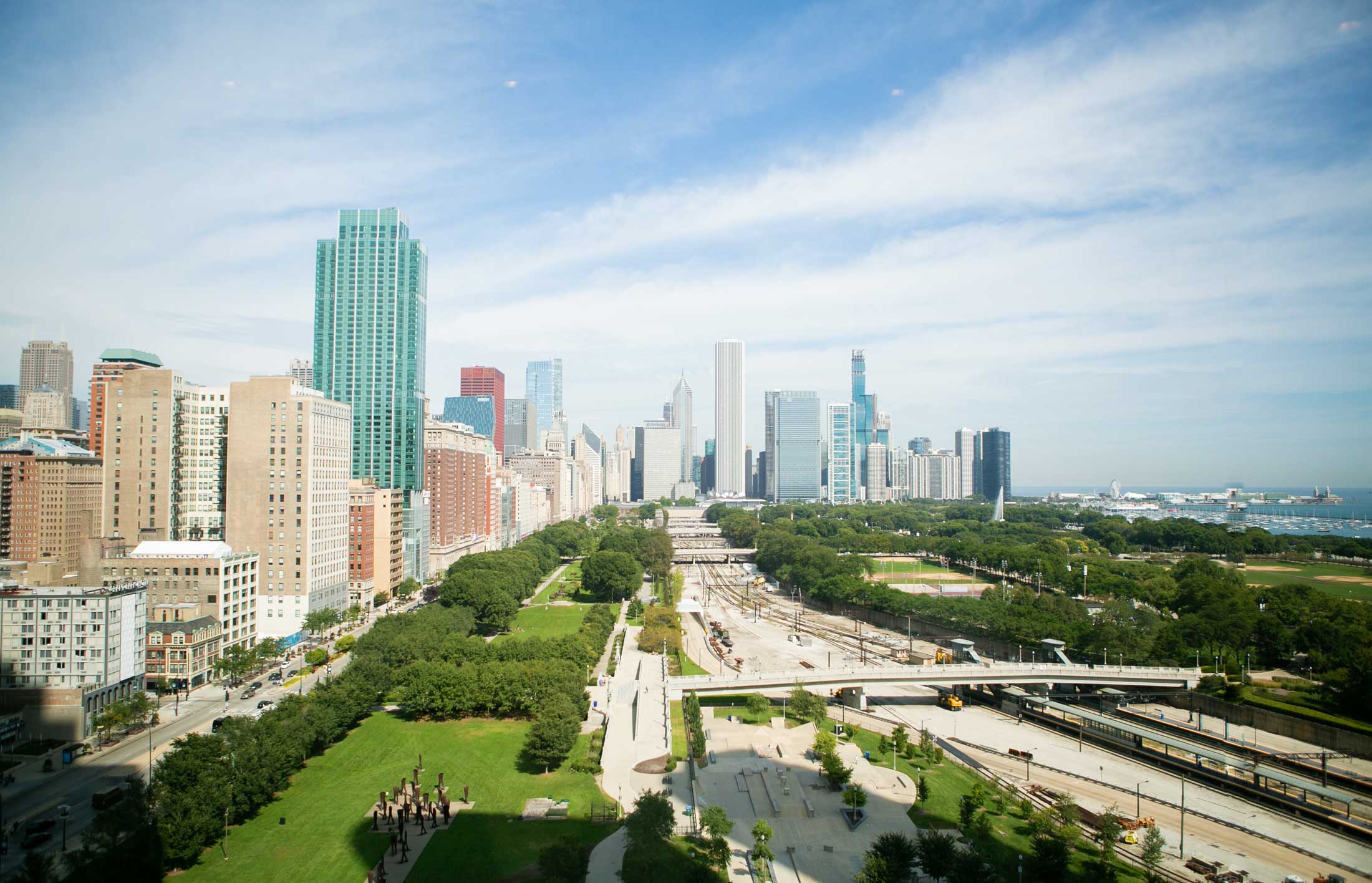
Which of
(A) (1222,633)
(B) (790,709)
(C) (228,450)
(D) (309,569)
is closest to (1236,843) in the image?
(B) (790,709)

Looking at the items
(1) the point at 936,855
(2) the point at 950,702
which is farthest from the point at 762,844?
(2) the point at 950,702

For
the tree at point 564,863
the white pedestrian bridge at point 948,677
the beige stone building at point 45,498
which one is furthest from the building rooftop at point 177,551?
the tree at point 564,863

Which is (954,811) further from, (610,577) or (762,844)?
(610,577)

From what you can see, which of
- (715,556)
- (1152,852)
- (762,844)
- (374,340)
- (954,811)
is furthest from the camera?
(715,556)

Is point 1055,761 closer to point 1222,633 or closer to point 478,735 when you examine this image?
point 1222,633

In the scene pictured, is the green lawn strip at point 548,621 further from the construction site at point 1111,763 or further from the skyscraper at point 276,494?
the skyscraper at point 276,494

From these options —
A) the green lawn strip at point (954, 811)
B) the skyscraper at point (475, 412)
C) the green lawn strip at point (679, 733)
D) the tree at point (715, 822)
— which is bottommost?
the green lawn strip at point (954, 811)
